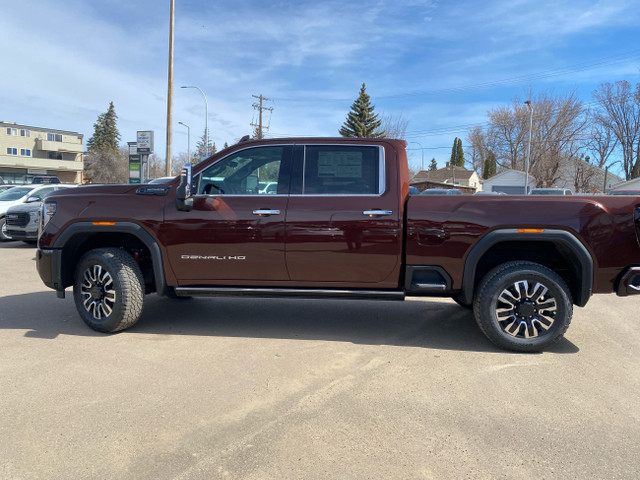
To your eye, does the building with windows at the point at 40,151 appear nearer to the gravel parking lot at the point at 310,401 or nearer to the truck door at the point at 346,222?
the gravel parking lot at the point at 310,401

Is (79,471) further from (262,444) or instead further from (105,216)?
(105,216)

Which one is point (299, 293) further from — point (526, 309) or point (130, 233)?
point (526, 309)

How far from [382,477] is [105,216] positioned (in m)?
3.66

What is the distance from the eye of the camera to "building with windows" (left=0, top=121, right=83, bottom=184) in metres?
62.9

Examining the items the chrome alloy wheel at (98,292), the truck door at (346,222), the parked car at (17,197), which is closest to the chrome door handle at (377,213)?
the truck door at (346,222)

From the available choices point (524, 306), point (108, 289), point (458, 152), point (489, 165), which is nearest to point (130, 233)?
point (108, 289)

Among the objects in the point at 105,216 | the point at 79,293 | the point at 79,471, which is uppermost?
the point at 105,216

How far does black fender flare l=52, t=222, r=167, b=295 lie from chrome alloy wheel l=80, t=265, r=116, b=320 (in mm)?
387

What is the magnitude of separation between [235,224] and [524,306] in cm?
285

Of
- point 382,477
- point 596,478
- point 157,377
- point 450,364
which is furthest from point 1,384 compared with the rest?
point 596,478

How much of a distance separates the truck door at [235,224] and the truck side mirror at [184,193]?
7 cm

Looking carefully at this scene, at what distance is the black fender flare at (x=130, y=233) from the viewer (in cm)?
454

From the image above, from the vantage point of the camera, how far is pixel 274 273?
4438mm

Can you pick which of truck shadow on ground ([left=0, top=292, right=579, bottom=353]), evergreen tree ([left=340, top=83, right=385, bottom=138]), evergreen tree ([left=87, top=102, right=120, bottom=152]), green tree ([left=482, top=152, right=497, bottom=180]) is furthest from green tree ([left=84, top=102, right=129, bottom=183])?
truck shadow on ground ([left=0, top=292, right=579, bottom=353])
